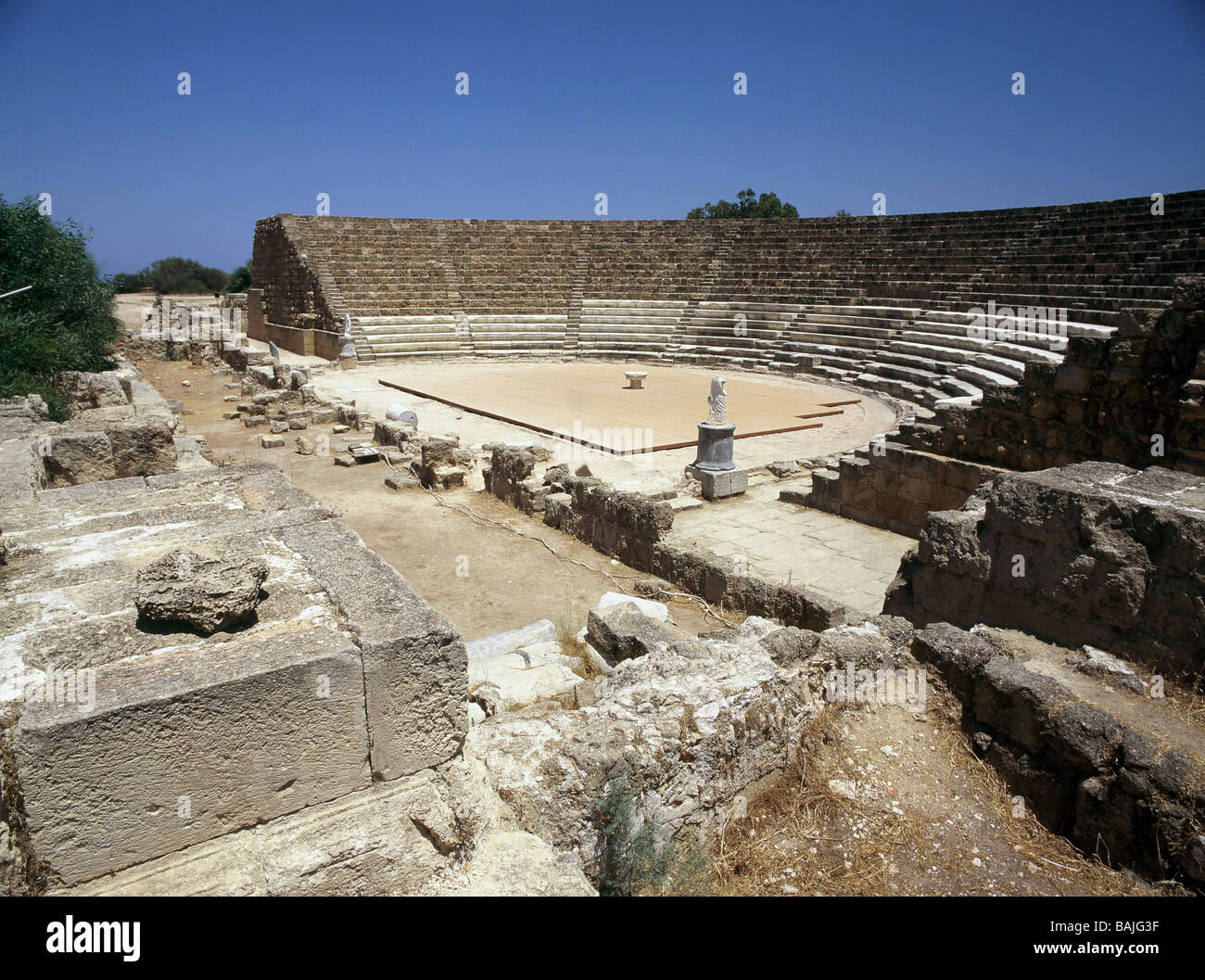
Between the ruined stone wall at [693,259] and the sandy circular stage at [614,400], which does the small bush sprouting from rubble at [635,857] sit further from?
the ruined stone wall at [693,259]

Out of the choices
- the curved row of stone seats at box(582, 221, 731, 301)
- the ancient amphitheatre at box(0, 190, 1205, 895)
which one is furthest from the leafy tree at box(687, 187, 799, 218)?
the ancient amphitheatre at box(0, 190, 1205, 895)

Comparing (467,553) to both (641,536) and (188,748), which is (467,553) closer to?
(641,536)

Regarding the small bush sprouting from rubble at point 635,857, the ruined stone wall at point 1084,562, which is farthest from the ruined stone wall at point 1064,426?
the small bush sprouting from rubble at point 635,857

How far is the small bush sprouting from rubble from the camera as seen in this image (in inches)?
112

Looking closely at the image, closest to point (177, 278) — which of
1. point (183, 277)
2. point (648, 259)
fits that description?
point (183, 277)

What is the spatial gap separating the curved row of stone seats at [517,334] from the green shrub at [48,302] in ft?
34.6

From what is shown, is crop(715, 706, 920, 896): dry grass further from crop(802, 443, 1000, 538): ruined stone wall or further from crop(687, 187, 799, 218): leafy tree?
crop(687, 187, 799, 218): leafy tree

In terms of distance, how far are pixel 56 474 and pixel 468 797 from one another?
5612mm

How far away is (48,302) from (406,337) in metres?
9.87

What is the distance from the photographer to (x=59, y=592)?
9.18 feet

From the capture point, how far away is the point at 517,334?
26.2 meters

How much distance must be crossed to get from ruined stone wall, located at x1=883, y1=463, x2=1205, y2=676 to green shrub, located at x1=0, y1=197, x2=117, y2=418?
1310 cm
